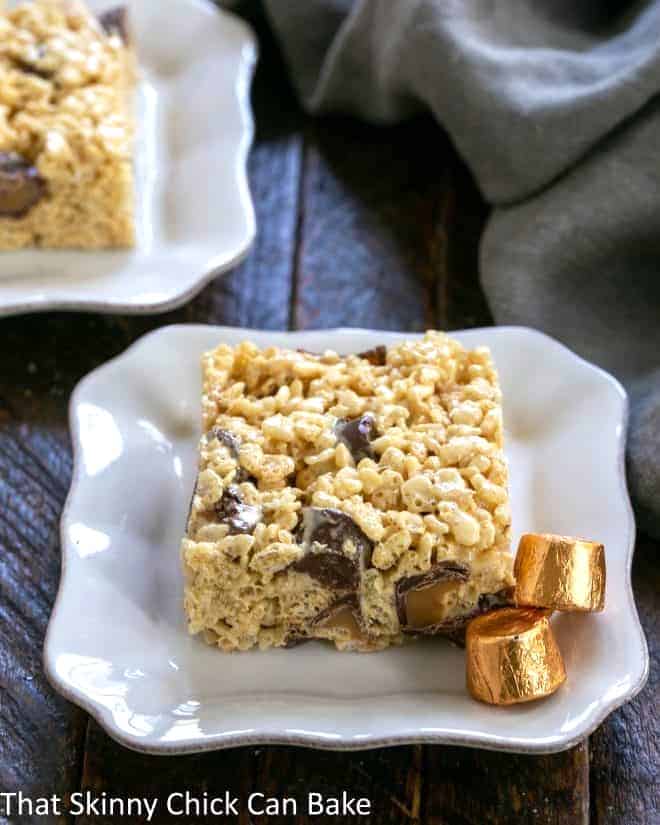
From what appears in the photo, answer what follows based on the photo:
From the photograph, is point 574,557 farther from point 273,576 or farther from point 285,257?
point 285,257

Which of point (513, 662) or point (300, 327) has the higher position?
point (513, 662)

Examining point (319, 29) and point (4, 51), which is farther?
point (319, 29)

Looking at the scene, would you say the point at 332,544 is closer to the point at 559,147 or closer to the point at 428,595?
the point at 428,595

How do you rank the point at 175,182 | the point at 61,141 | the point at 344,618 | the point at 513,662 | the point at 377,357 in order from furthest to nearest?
the point at 175,182
the point at 61,141
the point at 377,357
the point at 344,618
the point at 513,662

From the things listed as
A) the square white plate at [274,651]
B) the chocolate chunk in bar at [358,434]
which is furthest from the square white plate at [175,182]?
the chocolate chunk in bar at [358,434]

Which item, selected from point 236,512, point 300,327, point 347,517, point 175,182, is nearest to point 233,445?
point 236,512

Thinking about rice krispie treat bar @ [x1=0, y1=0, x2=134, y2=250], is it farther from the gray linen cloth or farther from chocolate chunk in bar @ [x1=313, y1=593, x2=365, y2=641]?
chocolate chunk in bar @ [x1=313, y1=593, x2=365, y2=641]

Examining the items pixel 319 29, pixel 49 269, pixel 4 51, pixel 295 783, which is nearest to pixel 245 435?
pixel 295 783
